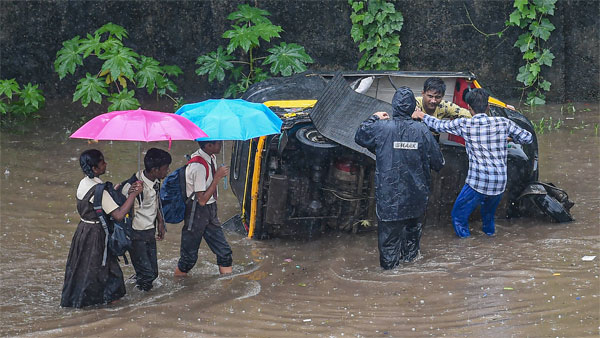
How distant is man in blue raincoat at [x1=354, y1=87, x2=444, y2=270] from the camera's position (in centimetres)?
650

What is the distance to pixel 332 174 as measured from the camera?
24.2 feet

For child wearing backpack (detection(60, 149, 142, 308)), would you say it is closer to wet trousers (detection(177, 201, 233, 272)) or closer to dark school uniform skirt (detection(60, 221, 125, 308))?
dark school uniform skirt (detection(60, 221, 125, 308))

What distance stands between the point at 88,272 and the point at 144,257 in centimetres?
48

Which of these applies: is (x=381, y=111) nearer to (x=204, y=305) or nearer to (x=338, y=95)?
(x=338, y=95)

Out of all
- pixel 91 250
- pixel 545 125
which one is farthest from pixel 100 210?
pixel 545 125

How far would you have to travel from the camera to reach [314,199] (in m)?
7.46

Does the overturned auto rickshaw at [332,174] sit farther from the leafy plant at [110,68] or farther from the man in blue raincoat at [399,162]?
the leafy plant at [110,68]

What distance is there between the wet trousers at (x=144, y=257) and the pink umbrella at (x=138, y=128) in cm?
96

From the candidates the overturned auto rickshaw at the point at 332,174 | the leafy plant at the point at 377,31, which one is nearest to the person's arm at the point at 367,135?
the overturned auto rickshaw at the point at 332,174

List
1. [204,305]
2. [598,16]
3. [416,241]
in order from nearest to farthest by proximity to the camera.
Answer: [204,305]
[416,241]
[598,16]

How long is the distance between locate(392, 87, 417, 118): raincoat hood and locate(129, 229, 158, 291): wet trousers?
2229mm

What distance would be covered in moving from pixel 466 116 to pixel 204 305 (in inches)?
122

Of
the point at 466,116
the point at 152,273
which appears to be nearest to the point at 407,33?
the point at 466,116

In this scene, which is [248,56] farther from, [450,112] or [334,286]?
[334,286]
